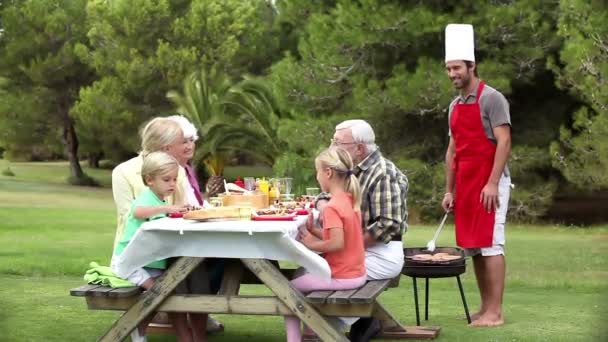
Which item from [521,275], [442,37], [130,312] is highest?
[442,37]

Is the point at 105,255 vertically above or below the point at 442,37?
below

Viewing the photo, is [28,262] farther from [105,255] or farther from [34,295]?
[34,295]

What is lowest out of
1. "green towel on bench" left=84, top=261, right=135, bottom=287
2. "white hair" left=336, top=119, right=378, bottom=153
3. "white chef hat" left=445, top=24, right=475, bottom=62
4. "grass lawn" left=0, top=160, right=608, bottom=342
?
"grass lawn" left=0, top=160, right=608, bottom=342

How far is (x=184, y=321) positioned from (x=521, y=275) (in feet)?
20.6

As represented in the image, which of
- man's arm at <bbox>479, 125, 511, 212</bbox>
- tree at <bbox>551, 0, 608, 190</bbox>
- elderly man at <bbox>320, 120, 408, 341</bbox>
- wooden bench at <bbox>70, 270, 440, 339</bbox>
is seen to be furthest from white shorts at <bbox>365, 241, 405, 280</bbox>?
tree at <bbox>551, 0, 608, 190</bbox>

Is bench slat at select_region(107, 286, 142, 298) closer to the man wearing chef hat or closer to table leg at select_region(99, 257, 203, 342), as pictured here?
table leg at select_region(99, 257, 203, 342)

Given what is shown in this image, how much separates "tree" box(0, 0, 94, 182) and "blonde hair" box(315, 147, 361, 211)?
31.3 metres

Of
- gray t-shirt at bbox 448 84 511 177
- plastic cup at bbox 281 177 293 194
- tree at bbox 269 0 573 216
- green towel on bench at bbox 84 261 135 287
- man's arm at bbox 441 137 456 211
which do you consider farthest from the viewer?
tree at bbox 269 0 573 216

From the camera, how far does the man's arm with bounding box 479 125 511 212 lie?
23.9ft

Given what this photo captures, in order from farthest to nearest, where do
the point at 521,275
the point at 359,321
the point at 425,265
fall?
the point at 521,275 < the point at 425,265 < the point at 359,321

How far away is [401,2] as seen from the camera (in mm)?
21391

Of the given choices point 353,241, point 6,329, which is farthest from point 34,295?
point 353,241

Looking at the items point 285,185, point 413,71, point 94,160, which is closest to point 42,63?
point 94,160

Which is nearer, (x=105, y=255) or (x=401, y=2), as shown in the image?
(x=105, y=255)
